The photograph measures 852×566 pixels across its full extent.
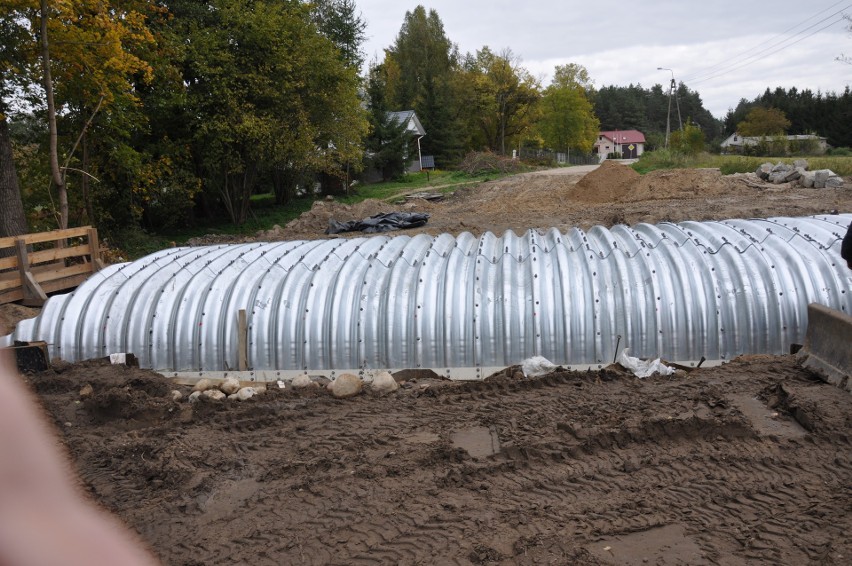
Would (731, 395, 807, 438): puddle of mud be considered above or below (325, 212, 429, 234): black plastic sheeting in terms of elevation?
below

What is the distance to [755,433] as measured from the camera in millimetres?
6031

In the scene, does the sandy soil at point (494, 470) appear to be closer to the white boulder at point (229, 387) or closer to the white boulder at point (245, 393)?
the white boulder at point (245, 393)

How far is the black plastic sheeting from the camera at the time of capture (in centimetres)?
2228

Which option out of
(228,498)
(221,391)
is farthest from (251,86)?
(228,498)

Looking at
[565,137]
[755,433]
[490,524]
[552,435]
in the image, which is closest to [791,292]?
[755,433]

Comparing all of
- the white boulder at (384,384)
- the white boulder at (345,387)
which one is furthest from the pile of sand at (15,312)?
the white boulder at (384,384)

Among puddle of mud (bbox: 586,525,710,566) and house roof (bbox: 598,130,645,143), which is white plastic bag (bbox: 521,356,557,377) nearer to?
puddle of mud (bbox: 586,525,710,566)

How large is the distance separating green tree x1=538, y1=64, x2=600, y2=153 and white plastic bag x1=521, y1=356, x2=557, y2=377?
7832 cm

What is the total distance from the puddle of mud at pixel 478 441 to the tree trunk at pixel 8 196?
15748mm

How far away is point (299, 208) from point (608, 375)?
97.8ft

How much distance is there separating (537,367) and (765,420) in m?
2.75

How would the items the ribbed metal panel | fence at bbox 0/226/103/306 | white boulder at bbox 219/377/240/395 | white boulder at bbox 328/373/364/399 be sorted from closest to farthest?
white boulder at bbox 328/373/364/399 → white boulder at bbox 219/377/240/395 → the ribbed metal panel → fence at bbox 0/226/103/306

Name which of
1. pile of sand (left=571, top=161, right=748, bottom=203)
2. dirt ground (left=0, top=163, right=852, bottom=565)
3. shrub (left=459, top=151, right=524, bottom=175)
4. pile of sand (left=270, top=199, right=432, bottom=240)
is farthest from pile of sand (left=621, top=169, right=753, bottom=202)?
shrub (left=459, top=151, right=524, bottom=175)

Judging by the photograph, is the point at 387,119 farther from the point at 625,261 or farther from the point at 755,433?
the point at 755,433
